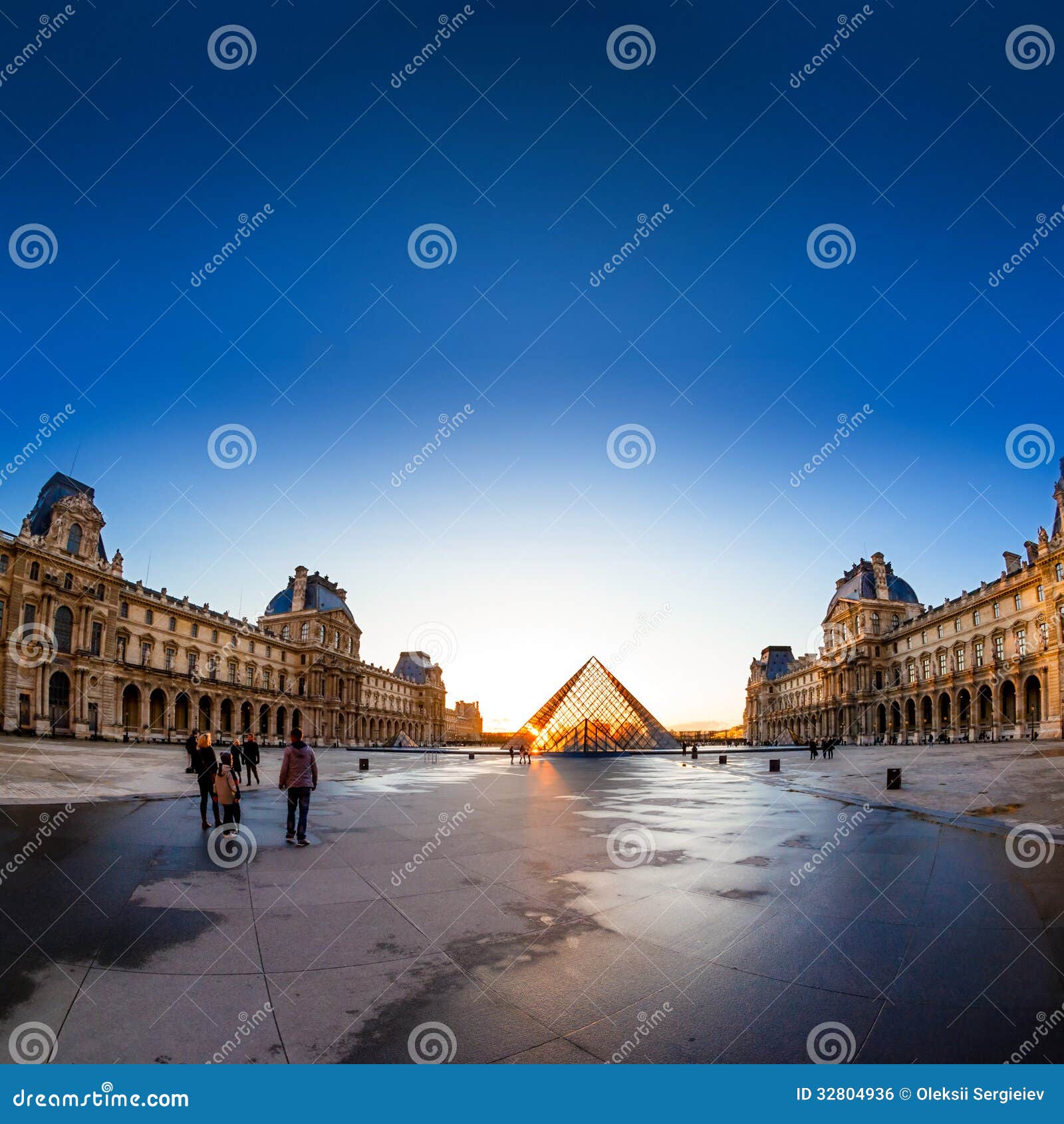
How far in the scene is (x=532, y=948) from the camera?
4699 mm

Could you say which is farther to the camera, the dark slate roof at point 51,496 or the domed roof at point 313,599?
the domed roof at point 313,599

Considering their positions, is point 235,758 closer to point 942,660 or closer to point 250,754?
point 250,754

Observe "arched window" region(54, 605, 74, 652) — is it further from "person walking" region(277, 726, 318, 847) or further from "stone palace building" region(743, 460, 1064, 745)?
"stone palace building" region(743, 460, 1064, 745)

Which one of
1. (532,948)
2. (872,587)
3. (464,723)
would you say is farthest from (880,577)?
(464,723)

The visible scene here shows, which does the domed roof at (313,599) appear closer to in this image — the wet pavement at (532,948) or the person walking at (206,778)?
the person walking at (206,778)

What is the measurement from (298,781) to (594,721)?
4277 centimetres

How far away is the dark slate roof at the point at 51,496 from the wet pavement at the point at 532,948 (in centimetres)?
4894

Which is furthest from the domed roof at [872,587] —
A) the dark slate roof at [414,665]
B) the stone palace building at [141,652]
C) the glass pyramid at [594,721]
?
the dark slate roof at [414,665]

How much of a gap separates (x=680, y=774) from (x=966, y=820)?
597 inches

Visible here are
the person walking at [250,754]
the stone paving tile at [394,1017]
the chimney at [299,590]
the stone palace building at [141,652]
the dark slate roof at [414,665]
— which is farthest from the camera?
the dark slate roof at [414,665]

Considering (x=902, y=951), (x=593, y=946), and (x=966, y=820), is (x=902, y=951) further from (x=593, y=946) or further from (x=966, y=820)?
(x=966, y=820)

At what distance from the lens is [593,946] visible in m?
4.75

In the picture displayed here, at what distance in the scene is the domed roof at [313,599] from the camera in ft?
297

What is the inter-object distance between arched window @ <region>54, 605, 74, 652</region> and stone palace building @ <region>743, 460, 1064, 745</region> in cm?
6570
